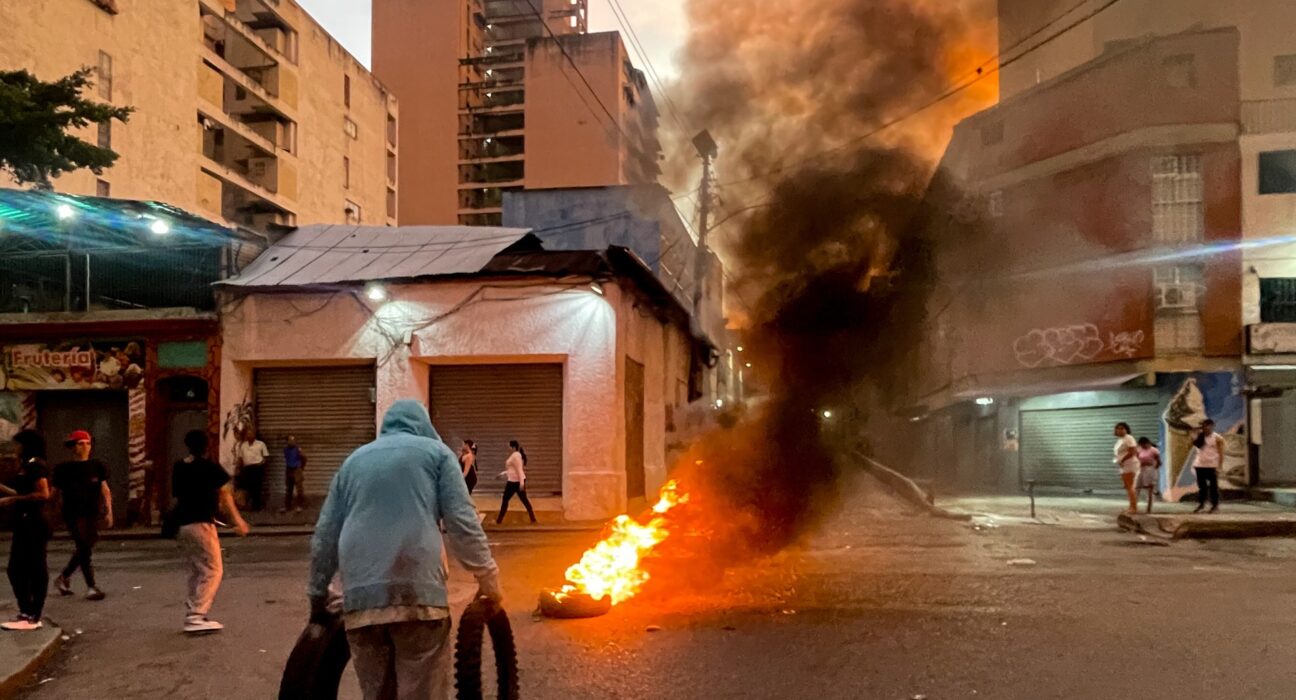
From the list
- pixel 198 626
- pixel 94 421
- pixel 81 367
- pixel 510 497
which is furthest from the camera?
pixel 94 421

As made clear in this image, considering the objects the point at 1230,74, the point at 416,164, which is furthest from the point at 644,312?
the point at 416,164

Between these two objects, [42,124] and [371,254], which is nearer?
[42,124]

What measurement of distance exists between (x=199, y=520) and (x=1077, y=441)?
73.8 ft

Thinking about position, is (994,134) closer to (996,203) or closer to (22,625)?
(996,203)

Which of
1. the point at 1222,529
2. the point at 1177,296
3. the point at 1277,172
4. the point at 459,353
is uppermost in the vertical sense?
the point at 1277,172

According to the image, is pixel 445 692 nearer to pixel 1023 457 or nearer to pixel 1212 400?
pixel 1212 400

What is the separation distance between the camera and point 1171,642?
666 centimetres

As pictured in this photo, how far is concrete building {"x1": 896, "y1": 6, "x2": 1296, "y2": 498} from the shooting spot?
69.7 ft

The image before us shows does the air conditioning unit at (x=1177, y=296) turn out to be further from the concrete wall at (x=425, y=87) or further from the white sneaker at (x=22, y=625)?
the concrete wall at (x=425, y=87)

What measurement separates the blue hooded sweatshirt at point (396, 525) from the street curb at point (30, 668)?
134 inches

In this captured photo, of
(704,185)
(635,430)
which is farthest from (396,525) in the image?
(635,430)

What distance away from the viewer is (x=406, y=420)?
13.4 feet

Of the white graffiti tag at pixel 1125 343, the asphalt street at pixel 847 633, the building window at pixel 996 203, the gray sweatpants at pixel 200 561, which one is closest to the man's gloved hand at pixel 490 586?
the asphalt street at pixel 847 633

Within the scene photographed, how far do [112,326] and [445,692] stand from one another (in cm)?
1759
